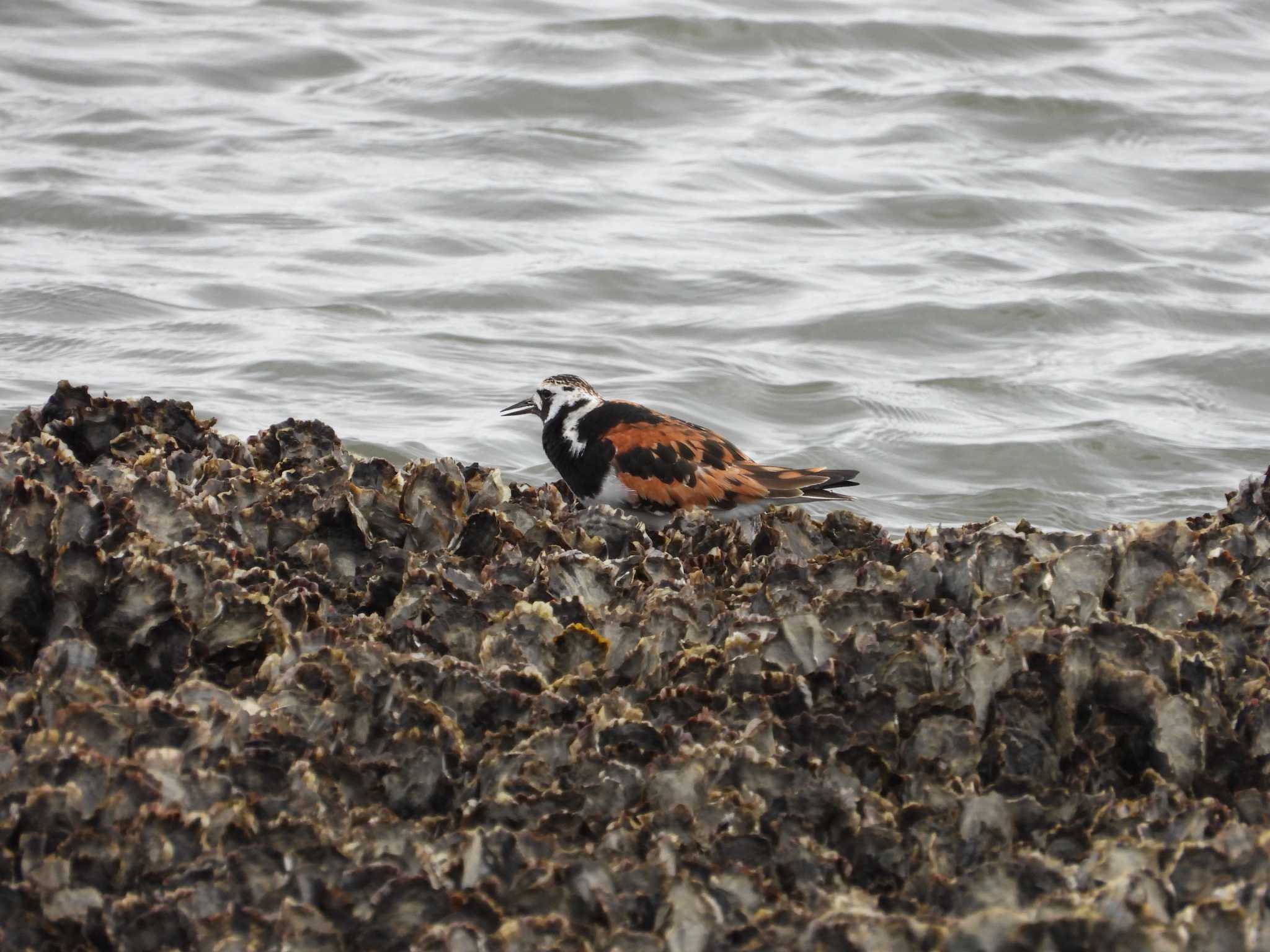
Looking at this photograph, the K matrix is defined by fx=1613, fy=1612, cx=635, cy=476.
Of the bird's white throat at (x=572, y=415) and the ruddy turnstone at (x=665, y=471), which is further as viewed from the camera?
the bird's white throat at (x=572, y=415)

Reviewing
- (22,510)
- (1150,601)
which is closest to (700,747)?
(1150,601)

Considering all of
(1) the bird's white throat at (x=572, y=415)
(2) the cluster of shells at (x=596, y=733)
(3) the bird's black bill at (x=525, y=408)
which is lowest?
(3) the bird's black bill at (x=525, y=408)

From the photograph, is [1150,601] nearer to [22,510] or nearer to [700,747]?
[700,747]

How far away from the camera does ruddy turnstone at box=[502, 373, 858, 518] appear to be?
5949 millimetres

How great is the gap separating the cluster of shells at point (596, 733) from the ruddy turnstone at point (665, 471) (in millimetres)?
1129

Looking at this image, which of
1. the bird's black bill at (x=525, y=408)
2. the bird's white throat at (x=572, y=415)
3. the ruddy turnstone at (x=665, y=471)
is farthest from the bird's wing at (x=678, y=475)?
the bird's black bill at (x=525, y=408)

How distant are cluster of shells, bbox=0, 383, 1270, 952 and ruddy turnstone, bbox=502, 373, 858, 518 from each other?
3.70 ft

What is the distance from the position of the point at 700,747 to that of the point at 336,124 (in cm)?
1253

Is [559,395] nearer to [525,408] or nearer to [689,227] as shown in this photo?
[525,408]

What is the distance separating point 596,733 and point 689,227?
1044 centimetres

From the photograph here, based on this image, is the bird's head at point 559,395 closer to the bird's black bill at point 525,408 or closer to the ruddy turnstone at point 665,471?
the bird's black bill at point 525,408

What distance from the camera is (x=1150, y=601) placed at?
4.11 metres

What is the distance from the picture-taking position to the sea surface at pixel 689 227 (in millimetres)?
10430

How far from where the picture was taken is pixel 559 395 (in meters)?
6.82
